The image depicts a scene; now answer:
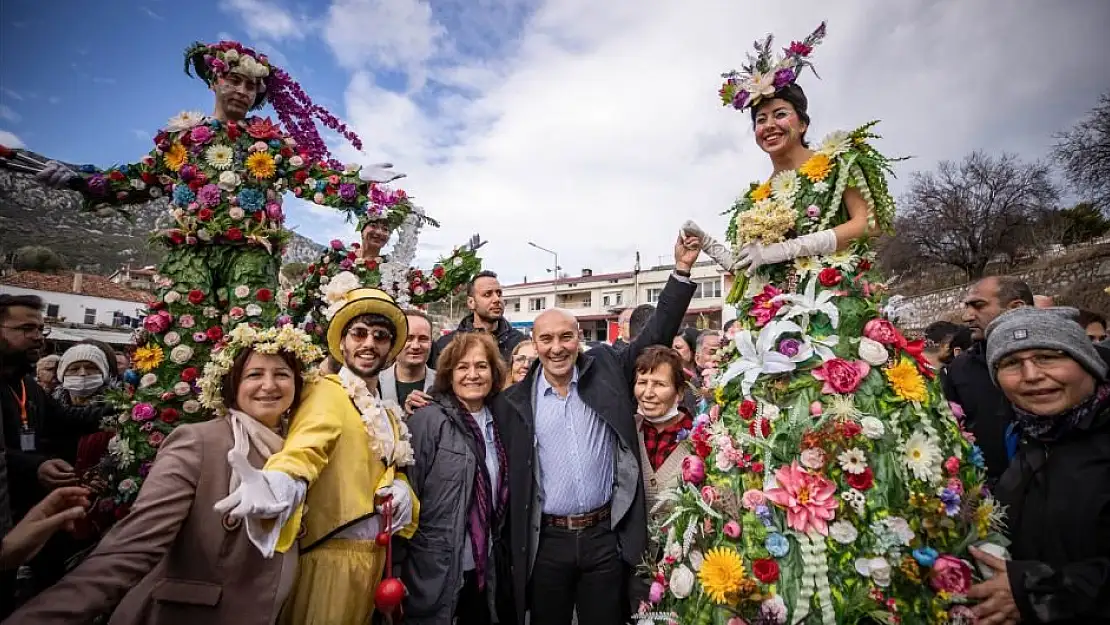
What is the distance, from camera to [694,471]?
8.30ft

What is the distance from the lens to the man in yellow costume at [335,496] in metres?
1.92

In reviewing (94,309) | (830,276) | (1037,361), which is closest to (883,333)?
(830,276)

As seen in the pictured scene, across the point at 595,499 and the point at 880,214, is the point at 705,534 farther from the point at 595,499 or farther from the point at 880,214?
the point at 880,214

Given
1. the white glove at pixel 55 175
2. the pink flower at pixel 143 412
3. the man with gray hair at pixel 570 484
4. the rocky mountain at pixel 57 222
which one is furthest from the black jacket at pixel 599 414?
the white glove at pixel 55 175

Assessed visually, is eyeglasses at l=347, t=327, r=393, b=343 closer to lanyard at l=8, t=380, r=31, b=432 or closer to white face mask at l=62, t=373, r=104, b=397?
lanyard at l=8, t=380, r=31, b=432

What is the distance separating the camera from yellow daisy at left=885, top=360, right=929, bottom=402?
2.31m

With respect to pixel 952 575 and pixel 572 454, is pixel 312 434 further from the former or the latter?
pixel 952 575

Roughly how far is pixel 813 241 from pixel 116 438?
4.88m

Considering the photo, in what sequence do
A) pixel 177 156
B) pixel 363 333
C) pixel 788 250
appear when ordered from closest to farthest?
pixel 788 250
pixel 363 333
pixel 177 156

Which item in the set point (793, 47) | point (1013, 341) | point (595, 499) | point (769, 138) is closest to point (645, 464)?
point (595, 499)

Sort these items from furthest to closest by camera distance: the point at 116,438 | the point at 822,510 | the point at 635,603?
the point at 116,438
the point at 635,603
the point at 822,510

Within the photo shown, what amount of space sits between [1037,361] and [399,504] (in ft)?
9.66

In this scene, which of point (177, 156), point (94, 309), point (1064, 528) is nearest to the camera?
point (1064, 528)

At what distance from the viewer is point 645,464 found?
3182 millimetres
